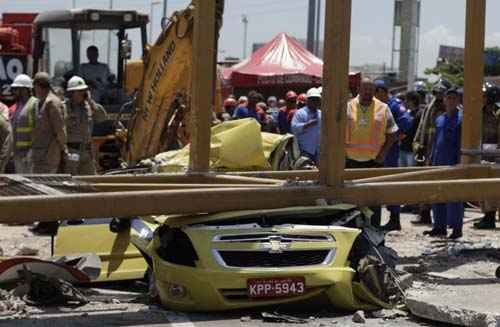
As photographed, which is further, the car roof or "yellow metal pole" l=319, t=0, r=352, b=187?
"yellow metal pole" l=319, t=0, r=352, b=187

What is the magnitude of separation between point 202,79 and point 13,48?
49.5 ft

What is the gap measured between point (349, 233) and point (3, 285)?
2724 mm

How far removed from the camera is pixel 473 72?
9906mm

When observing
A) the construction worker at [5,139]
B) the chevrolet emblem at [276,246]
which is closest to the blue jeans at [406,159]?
the construction worker at [5,139]

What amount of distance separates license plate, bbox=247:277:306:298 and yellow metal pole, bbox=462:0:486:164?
10.4 feet

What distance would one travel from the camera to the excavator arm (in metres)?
14.8

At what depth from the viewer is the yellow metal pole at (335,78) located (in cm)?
839

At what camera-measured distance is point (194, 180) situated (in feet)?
30.8

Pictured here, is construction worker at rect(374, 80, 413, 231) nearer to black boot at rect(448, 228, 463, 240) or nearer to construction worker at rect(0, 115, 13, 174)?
black boot at rect(448, 228, 463, 240)

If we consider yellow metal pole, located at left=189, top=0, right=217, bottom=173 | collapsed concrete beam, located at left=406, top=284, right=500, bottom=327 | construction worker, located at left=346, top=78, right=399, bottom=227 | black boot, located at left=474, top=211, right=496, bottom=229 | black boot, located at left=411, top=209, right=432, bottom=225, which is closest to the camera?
collapsed concrete beam, located at left=406, top=284, right=500, bottom=327

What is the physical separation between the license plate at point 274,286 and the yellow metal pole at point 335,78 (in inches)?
47.6

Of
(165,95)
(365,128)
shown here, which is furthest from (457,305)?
(165,95)

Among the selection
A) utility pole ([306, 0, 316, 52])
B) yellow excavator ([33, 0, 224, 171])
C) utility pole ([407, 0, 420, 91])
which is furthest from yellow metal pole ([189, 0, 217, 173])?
utility pole ([306, 0, 316, 52])

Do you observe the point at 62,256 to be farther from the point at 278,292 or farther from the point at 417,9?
the point at 417,9
